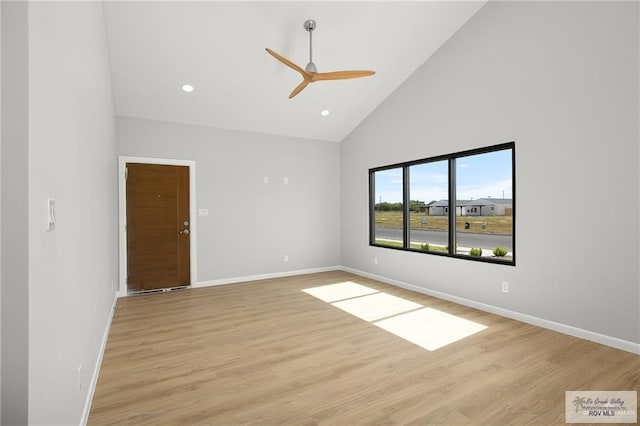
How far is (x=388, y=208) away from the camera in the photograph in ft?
18.8

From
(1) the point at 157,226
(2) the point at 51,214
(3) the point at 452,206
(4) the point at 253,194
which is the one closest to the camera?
(2) the point at 51,214

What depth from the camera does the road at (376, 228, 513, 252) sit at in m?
3.93

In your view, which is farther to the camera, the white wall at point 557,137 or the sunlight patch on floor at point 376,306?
the sunlight patch on floor at point 376,306

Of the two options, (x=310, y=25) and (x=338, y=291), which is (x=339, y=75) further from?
(x=338, y=291)

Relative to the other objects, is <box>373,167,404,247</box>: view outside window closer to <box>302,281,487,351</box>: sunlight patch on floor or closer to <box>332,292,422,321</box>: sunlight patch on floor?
<box>302,281,487,351</box>: sunlight patch on floor

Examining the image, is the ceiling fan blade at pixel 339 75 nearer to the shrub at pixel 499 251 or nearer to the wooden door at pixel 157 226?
the shrub at pixel 499 251

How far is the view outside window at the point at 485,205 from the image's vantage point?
3861mm

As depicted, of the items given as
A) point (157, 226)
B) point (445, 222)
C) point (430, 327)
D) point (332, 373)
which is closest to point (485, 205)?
point (445, 222)

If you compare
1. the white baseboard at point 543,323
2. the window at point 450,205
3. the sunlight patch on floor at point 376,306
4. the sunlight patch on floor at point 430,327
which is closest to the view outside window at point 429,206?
the window at point 450,205

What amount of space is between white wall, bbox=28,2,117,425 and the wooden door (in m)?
2.77

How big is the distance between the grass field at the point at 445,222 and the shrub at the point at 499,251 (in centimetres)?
20

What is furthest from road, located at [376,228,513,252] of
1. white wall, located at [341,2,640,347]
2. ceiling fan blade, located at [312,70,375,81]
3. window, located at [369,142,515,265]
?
ceiling fan blade, located at [312,70,375,81]

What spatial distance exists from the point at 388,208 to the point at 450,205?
131cm

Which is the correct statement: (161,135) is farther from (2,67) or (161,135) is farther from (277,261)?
(2,67)
